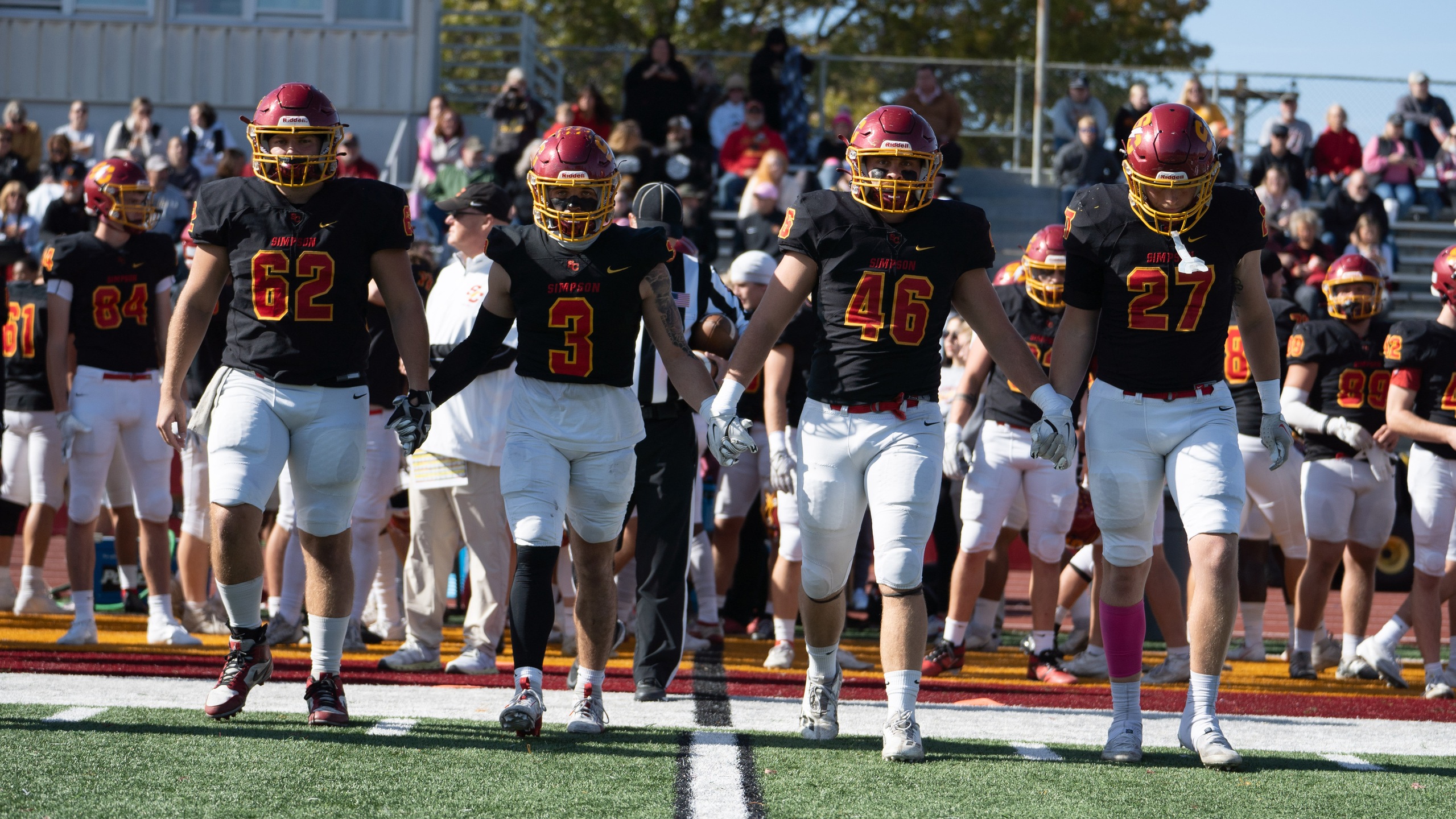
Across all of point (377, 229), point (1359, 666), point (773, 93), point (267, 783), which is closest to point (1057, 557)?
point (1359, 666)

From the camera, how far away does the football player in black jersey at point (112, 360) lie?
22.6 ft

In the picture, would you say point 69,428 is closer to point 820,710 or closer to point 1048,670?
point 820,710

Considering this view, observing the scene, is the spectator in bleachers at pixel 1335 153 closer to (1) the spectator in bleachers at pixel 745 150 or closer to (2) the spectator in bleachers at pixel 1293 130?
(2) the spectator in bleachers at pixel 1293 130

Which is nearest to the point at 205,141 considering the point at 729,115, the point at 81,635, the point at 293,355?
the point at 729,115

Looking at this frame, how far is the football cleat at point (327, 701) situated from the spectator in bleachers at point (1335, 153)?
13435mm

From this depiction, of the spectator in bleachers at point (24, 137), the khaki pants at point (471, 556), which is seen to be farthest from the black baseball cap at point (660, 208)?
the spectator in bleachers at point (24, 137)

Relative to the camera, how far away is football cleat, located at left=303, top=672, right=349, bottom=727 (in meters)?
4.75

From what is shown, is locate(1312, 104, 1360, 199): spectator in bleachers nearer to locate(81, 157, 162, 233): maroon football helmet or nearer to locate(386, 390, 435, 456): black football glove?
locate(81, 157, 162, 233): maroon football helmet

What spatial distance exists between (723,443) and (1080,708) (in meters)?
2.19

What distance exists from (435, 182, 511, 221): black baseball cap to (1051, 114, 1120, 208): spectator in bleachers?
28.1ft

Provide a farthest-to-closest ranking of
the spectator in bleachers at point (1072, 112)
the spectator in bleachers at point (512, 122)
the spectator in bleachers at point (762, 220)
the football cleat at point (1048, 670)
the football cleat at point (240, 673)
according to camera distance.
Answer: the spectator in bleachers at point (1072, 112)
the spectator in bleachers at point (512, 122)
the spectator in bleachers at point (762, 220)
the football cleat at point (1048, 670)
the football cleat at point (240, 673)

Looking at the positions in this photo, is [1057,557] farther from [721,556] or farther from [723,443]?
[723,443]

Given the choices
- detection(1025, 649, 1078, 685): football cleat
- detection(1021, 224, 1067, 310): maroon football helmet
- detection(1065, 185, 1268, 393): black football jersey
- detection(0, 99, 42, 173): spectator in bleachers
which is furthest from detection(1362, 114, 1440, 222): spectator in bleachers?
detection(0, 99, 42, 173): spectator in bleachers

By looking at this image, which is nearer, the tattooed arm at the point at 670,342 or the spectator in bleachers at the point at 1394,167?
the tattooed arm at the point at 670,342
